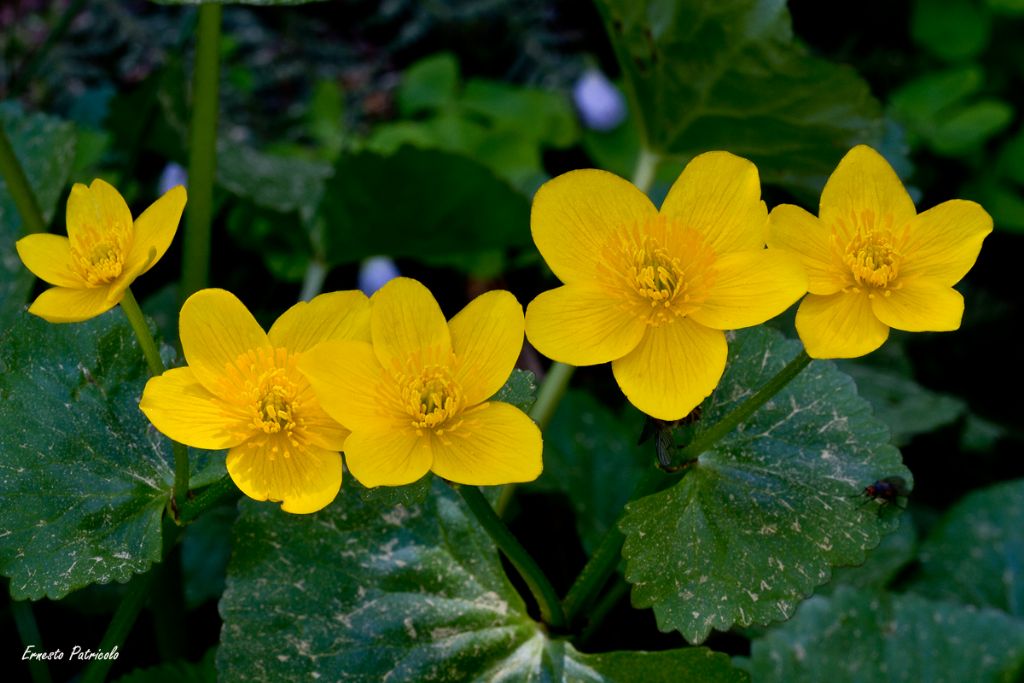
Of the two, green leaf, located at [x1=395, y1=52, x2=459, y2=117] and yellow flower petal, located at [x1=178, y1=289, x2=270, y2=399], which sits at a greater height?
yellow flower petal, located at [x1=178, y1=289, x2=270, y2=399]

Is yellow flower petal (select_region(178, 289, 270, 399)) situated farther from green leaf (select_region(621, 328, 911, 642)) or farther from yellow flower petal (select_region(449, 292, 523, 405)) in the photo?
green leaf (select_region(621, 328, 911, 642))

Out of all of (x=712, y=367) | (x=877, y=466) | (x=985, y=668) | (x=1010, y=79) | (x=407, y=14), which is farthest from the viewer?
(x=407, y=14)

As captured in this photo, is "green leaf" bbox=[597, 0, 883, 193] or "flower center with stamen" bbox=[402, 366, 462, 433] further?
"green leaf" bbox=[597, 0, 883, 193]

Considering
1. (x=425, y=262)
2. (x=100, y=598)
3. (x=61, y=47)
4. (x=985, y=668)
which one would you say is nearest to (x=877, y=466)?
(x=985, y=668)

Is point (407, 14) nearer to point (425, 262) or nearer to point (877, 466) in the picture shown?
point (425, 262)

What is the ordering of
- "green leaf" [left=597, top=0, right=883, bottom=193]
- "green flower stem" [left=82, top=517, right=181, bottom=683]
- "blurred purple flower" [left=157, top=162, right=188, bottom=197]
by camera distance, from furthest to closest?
"blurred purple flower" [left=157, top=162, right=188, bottom=197] < "green leaf" [left=597, top=0, right=883, bottom=193] < "green flower stem" [left=82, top=517, right=181, bottom=683]

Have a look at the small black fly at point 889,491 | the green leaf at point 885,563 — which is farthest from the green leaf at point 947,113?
the small black fly at point 889,491

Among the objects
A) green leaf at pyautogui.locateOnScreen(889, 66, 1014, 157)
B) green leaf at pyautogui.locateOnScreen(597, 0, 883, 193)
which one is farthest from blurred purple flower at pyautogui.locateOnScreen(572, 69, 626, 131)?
green leaf at pyautogui.locateOnScreen(597, 0, 883, 193)

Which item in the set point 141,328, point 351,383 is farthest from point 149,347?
point 351,383
